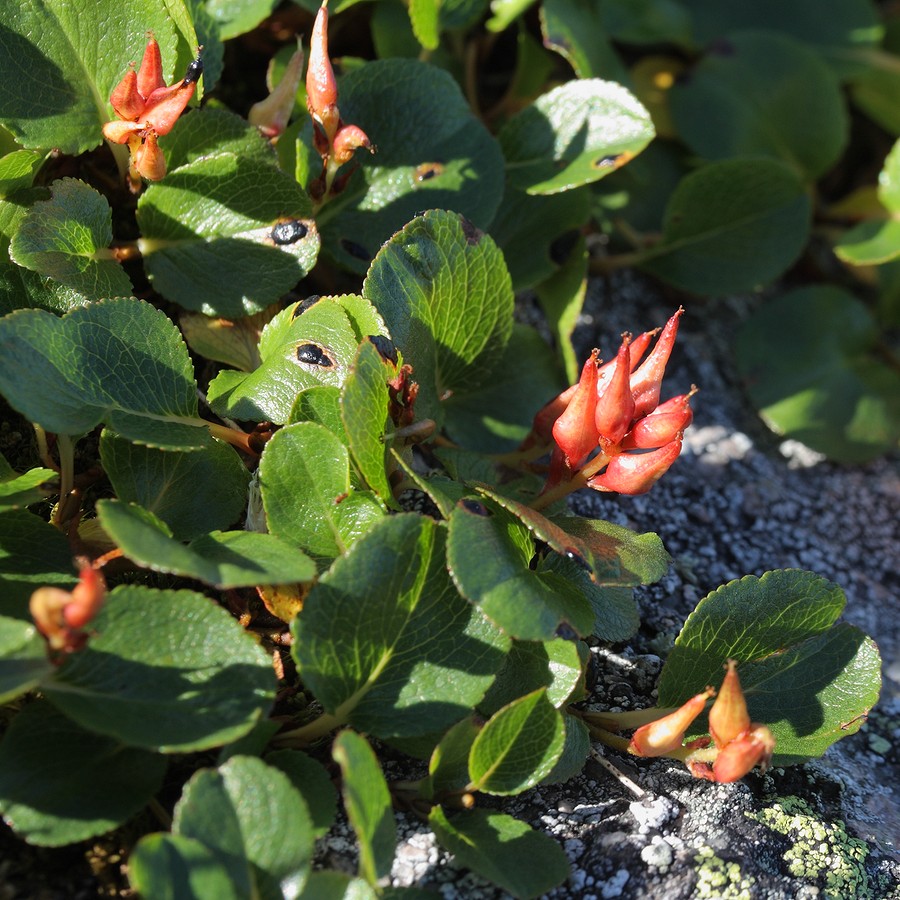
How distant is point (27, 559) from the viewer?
1.00m

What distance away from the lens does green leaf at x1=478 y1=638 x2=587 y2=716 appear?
1.01 m

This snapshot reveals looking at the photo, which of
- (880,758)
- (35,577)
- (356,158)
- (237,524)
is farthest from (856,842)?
(356,158)

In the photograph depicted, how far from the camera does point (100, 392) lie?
1040 millimetres

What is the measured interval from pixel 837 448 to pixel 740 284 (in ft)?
1.10

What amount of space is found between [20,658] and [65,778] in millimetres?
128

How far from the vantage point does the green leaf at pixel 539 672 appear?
101 centimetres

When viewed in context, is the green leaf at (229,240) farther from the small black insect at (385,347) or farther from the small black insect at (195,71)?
the small black insect at (385,347)

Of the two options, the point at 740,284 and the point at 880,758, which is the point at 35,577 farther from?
the point at 740,284

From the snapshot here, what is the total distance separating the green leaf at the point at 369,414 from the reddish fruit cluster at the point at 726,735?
368mm

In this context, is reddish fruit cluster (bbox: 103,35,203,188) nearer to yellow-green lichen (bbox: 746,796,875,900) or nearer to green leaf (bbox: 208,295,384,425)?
green leaf (bbox: 208,295,384,425)

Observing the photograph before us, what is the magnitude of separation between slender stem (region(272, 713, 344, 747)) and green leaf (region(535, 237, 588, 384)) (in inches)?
26.0

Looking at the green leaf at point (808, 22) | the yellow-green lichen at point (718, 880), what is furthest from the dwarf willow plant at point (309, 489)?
the green leaf at point (808, 22)

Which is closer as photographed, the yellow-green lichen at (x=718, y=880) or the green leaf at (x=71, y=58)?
the yellow-green lichen at (x=718, y=880)

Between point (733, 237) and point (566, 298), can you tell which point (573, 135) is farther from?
point (733, 237)
